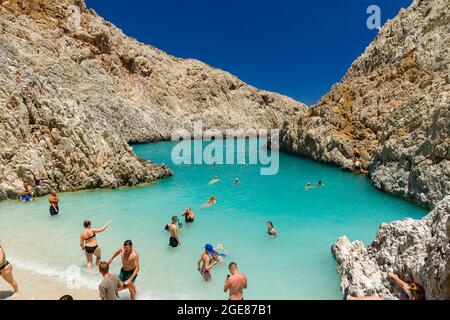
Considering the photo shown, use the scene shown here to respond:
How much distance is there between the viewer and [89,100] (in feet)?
163

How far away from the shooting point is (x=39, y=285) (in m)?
8.52

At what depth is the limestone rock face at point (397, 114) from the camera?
59.2 ft

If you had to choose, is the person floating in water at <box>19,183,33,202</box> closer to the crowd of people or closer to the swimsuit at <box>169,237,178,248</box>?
the crowd of people

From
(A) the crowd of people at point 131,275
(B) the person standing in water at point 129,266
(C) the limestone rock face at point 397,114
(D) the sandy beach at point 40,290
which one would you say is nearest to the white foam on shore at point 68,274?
(D) the sandy beach at point 40,290

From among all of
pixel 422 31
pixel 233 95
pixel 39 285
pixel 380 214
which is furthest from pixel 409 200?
pixel 233 95

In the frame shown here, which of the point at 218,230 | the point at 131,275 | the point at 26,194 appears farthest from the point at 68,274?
the point at 26,194

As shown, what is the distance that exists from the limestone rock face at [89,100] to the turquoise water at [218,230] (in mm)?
2049

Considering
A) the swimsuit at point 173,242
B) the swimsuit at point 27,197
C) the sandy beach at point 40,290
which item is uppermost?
the swimsuit at point 27,197

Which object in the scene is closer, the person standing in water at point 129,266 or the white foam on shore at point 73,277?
the person standing in water at point 129,266

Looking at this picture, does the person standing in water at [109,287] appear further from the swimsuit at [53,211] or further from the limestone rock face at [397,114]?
the limestone rock face at [397,114]

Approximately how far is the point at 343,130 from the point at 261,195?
15.2 m

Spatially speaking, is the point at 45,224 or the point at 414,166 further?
the point at 414,166

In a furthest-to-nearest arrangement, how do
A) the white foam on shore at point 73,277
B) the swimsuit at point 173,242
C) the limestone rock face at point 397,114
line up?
the limestone rock face at point 397,114
the swimsuit at point 173,242
the white foam on shore at point 73,277
